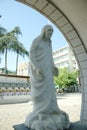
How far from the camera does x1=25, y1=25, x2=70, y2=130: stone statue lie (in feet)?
9.05

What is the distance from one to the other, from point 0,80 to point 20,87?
133cm

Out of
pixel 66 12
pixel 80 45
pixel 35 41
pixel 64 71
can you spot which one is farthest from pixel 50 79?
pixel 64 71

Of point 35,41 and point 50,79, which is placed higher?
point 35,41

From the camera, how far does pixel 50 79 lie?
9.84 feet

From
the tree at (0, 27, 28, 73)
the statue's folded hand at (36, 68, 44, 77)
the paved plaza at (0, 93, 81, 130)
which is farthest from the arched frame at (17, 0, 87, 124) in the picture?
the tree at (0, 27, 28, 73)

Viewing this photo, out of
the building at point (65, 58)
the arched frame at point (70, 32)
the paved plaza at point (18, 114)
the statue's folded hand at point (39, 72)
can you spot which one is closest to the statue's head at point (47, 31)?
the statue's folded hand at point (39, 72)

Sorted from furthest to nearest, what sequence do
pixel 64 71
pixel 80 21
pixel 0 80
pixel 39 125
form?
pixel 64 71, pixel 0 80, pixel 80 21, pixel 39 125

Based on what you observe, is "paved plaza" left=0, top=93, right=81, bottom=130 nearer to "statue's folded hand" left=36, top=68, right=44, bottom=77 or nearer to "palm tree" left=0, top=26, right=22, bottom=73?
"statue's folded hand" left=36, top=68, right=44, bottom=77

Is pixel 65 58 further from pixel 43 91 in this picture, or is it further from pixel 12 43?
pixel 43 91

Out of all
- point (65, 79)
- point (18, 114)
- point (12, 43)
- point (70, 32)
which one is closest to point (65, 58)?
point (65, 79)

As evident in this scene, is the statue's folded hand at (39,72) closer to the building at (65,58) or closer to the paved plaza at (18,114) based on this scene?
the paved plaza at (18,114)

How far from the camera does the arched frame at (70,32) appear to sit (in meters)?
3.56

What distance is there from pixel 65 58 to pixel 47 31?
4594 cm

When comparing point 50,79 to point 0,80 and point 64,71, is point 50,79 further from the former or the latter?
point 64,71
